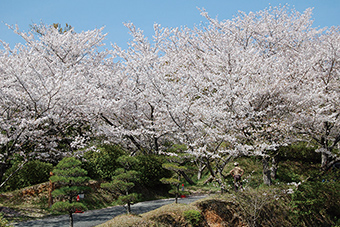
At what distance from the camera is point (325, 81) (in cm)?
1138

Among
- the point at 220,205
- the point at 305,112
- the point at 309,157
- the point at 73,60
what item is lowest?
the point at 220,205

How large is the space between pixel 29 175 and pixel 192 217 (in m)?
6.33

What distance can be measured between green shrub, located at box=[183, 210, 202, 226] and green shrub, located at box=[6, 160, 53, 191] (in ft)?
18.8

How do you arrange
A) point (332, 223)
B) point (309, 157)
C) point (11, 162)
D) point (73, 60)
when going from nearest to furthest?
point (332, 223), point (11, 162), point (73, 60), point (309, 157)

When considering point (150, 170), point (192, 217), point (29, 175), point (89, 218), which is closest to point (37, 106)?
point (29, 175)

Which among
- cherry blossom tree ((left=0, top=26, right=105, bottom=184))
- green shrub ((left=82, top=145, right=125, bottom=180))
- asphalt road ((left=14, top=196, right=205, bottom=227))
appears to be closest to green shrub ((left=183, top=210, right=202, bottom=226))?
asphalt road ((left=14, top=196, right=205, bottom=227))

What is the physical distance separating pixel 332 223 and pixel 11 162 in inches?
461

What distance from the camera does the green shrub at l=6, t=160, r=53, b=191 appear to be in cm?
968

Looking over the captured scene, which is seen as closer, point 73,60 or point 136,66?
point 136,66

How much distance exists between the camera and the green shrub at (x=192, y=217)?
698 cm

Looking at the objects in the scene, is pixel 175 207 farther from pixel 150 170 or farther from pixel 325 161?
pixel 325 161

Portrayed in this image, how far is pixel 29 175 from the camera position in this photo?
970cm

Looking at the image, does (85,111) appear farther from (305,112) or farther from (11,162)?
(305,112)

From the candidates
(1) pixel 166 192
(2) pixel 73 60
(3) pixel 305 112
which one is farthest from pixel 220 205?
(2) pixel 73 60
